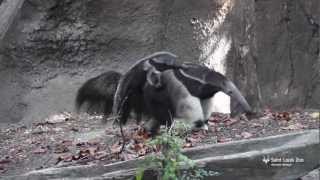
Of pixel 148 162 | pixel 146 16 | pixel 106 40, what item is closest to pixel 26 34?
pixel 106 40

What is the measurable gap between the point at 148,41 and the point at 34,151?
327 centimetres

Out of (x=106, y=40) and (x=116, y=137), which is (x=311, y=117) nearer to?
(x=116, y=137)

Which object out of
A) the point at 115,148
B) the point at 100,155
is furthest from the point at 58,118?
the point at 100,155

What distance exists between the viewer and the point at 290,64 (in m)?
12.6

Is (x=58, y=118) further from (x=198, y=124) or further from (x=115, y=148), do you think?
(x=115, y=148)

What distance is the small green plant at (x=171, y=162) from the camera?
498cm

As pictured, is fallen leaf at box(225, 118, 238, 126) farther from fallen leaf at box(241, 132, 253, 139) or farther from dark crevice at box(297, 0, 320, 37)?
dark crevice at box(297, 0, 320, 37)

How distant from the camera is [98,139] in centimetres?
741

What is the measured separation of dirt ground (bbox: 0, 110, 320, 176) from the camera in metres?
6.12

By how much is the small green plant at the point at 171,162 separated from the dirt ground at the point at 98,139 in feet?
1.93

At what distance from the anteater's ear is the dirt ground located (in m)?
0.56

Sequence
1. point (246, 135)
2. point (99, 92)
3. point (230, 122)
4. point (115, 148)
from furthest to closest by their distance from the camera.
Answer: point (99, 92) → point (230, 122) → point (115, 148) → point (246, 135)

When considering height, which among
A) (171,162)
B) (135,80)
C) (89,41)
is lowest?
(171,162)

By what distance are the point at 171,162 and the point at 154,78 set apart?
2.41 m
